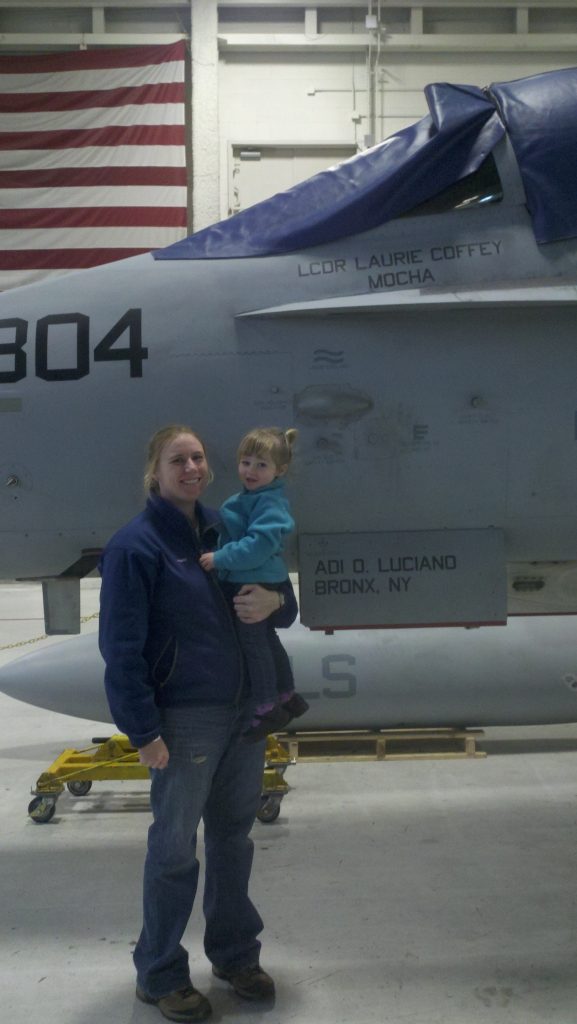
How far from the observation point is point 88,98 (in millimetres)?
15031

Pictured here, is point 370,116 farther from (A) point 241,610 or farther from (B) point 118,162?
(A) point 241,610

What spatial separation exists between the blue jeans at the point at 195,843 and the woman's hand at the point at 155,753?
127 millimetres

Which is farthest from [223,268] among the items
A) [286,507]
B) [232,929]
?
[232,929]

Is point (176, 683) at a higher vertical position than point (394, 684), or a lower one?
higher

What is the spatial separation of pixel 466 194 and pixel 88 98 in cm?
1266

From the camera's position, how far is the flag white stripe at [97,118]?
14.9 metres

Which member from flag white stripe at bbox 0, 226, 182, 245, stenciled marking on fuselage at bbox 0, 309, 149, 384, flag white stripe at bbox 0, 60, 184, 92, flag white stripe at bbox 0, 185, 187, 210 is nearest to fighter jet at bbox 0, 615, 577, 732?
stenciled marking on fuselage at bbox 0, 309, 149, 384

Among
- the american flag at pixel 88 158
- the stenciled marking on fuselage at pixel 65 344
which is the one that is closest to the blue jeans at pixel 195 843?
the stenciled marking on fuselage at pixel 65 344

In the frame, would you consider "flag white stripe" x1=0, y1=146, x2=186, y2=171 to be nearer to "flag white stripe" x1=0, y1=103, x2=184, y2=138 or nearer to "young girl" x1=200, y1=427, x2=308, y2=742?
"flag white stripe" x1=0, y1=103, x2=184, y2=138

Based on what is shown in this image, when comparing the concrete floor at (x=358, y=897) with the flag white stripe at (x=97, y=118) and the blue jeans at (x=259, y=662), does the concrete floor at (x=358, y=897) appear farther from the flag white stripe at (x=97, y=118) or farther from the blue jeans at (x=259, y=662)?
the flag white stripe at (x=97, y=118)

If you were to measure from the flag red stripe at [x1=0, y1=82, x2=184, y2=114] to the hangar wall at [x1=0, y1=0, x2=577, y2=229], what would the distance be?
0.81 meters

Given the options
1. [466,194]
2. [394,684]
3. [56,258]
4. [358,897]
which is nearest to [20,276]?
[56,258]

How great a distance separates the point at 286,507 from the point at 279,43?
566 inches

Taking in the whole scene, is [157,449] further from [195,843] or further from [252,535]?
[195,843]
